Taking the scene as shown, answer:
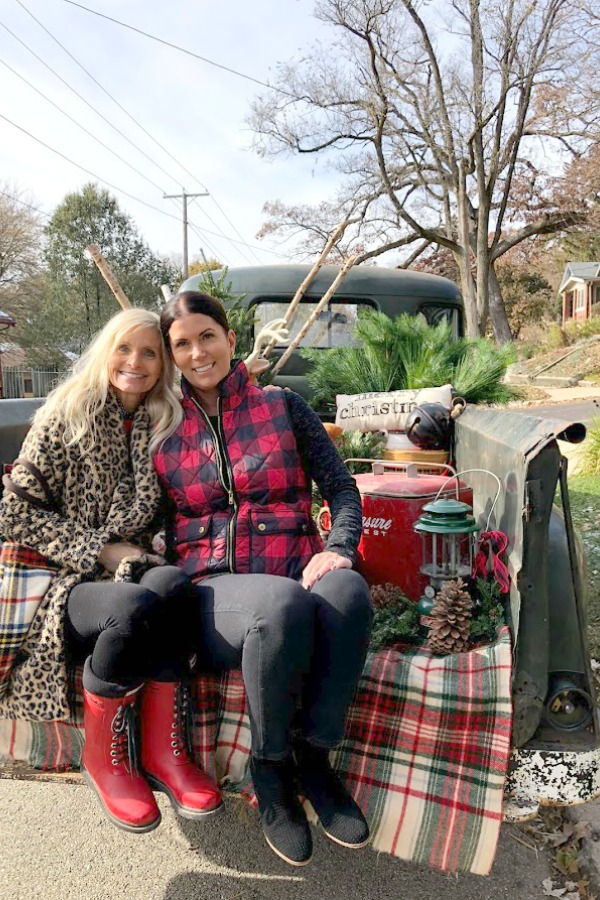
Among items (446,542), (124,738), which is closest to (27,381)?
(446,542)

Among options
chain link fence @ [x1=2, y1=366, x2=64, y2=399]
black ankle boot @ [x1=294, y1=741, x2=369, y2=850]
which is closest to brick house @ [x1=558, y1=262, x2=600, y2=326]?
chain link fence @ [x1=2, y1=366, x2=64, y2=399]

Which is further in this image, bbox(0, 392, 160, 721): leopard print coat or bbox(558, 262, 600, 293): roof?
bbox(558, 262, 600, 293): roof

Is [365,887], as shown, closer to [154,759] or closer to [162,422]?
[154,759]

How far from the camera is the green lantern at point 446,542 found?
79.7 inches

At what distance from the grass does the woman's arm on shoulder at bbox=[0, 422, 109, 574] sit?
2236mm

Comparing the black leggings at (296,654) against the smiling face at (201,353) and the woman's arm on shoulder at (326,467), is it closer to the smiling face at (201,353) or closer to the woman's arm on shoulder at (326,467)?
the woman's arm on shoulder at (326,467)

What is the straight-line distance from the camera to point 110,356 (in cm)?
214

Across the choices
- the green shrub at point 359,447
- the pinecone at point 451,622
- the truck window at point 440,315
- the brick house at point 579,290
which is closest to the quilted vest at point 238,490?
the pinecone at point 451,622

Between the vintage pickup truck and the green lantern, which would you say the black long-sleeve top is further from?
the vintage pickup truck

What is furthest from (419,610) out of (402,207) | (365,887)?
(402,207)

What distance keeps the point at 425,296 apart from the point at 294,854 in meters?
4.77

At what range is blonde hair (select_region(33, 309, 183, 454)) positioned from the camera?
2016 millimetres

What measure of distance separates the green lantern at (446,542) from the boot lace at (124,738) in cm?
84

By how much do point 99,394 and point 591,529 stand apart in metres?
4.26
